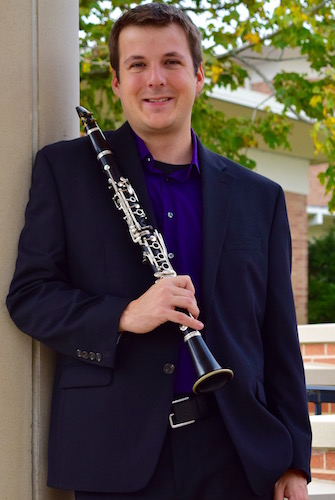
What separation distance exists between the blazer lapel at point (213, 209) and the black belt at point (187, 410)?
265 mm

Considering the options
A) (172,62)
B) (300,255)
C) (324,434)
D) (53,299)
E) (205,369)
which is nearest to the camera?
(205,369)

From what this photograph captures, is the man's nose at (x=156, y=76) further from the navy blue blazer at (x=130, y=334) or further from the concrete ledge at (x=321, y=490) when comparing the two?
the concrete ledge at (x=321, y=490)

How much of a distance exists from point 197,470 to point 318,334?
396 centimetres

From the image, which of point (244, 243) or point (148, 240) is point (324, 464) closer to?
point (244, 243)

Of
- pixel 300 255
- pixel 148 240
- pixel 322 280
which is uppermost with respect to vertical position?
pixel 148 240

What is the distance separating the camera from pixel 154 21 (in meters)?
2.82

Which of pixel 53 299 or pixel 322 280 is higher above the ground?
pixel 53 299

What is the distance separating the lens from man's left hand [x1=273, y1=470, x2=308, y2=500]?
280cm

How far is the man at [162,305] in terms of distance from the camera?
2520mm

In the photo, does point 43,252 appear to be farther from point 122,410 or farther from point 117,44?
point 117,44

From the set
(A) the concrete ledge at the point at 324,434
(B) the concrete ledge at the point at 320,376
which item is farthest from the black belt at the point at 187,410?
(B) the concrete ledge at the point at 320,376

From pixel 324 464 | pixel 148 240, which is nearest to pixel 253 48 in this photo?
pixel 324 464

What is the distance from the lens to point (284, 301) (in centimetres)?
291

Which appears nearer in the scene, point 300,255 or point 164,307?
point 164,307
